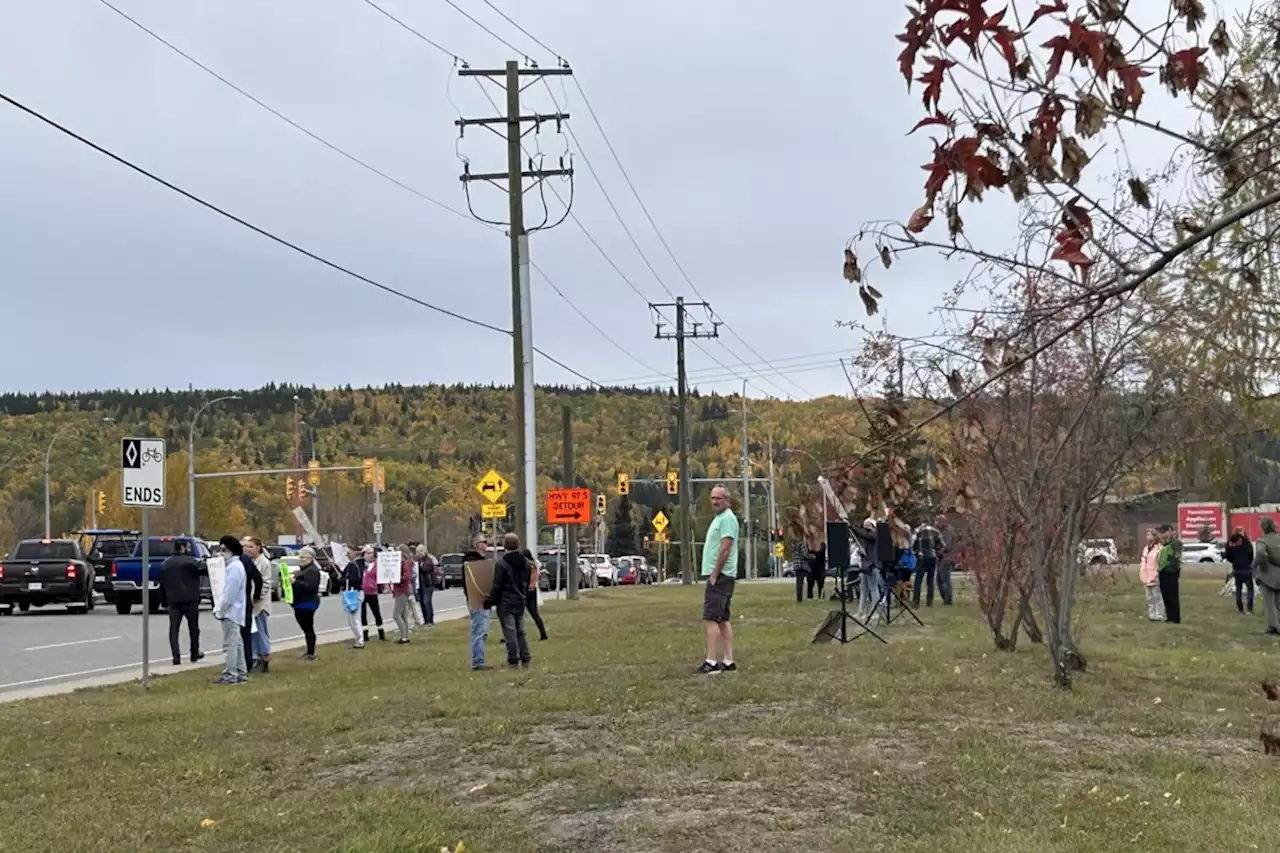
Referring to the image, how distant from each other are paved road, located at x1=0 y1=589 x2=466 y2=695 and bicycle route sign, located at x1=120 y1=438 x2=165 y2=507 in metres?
3.02

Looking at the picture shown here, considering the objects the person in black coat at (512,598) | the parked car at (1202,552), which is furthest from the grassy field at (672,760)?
the parked car at (1202,552)

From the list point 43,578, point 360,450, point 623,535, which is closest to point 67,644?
point 43,578

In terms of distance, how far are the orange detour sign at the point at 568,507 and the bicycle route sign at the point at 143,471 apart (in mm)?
20861

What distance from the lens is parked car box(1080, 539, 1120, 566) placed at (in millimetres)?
14545

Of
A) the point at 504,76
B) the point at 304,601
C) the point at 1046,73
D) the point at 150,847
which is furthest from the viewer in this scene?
the point at 504,76

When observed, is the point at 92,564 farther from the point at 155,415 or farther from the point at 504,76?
the point at 155,415

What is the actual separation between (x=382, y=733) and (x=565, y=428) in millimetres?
30480

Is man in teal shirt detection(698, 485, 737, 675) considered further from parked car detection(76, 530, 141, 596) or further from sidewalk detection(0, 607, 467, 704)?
parked car detection(76, 530, 141, 596)

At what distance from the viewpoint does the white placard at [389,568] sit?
20.9m

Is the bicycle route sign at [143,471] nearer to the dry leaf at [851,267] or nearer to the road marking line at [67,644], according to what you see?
the road marking line at [67,644]

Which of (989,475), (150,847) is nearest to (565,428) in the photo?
(989,475)

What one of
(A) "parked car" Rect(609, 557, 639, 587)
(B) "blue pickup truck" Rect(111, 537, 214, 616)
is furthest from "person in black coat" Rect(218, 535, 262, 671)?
(A) "parked car" Rect(609, 557, 639, 587)

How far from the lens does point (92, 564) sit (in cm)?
3350

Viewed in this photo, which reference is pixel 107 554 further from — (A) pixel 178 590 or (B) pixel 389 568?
(A) pixel 178 590
